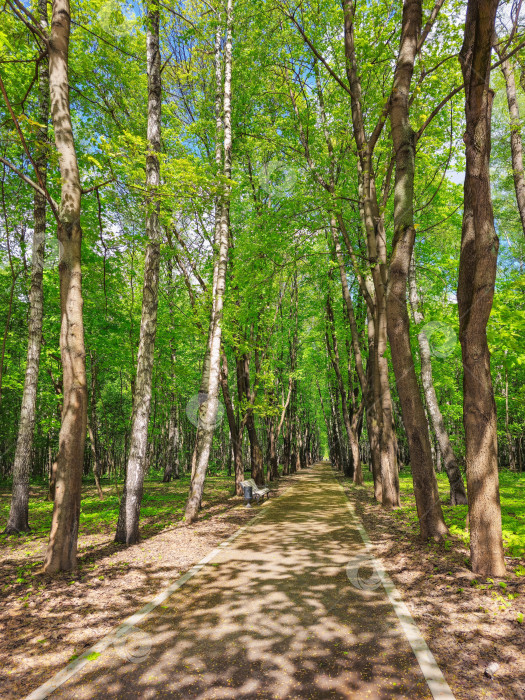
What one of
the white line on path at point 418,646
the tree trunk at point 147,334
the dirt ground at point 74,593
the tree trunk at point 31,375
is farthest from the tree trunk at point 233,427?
the white line on path at point 418,646

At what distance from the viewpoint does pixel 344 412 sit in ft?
66.7

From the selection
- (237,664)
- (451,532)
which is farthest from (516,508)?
(237,664)

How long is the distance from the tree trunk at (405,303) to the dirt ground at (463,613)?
71 centimetres

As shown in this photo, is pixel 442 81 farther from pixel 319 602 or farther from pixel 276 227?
pixel 319 602

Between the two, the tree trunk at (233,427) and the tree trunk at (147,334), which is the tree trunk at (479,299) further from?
the tree trunk at (233,427)

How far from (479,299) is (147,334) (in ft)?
20.3

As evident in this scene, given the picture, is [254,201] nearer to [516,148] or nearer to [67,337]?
[516,148]

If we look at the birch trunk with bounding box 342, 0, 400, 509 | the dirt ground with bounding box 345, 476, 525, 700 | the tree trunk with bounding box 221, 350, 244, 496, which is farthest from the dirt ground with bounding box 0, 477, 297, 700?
the tree trunk with bounding box 221, 350, 244, 496

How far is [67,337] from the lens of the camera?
226 inches

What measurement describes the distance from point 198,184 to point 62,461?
5909 mm

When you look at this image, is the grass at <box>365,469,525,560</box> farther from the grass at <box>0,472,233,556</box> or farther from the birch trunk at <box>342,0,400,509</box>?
the grass at <box>0,472,233,556</box>

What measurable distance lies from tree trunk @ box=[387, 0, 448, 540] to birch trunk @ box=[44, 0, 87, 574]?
5.34 meters

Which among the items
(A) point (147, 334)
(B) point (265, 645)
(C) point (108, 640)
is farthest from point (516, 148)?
(C) point (108, 640)

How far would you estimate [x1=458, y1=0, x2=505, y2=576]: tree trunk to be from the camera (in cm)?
473
